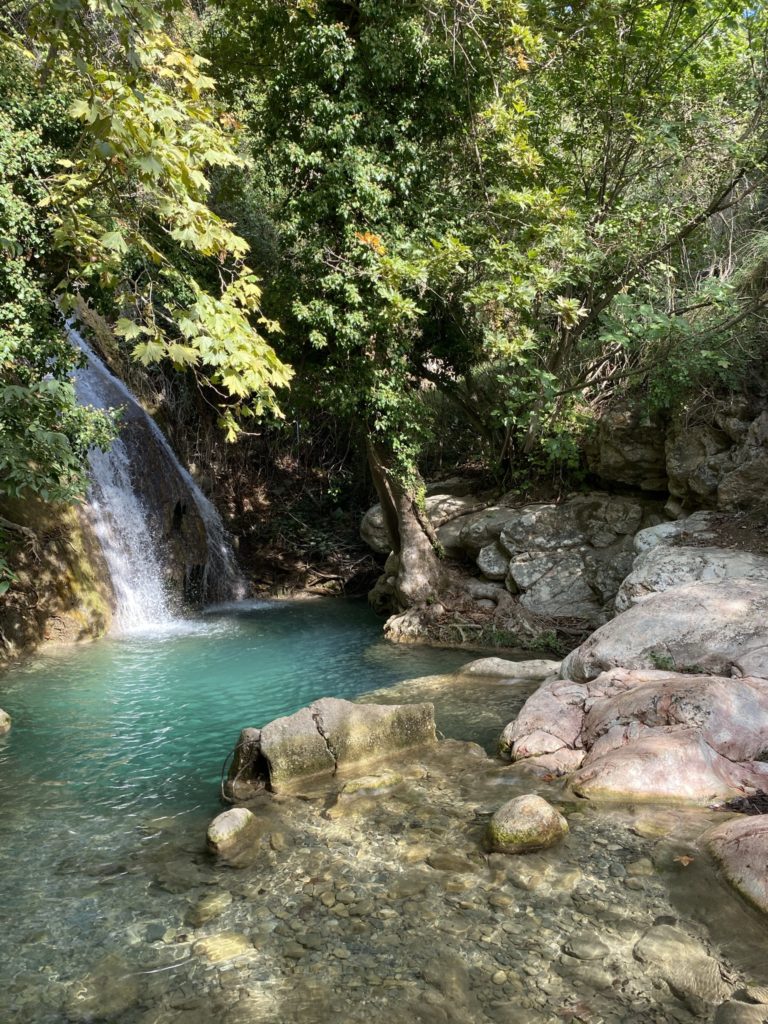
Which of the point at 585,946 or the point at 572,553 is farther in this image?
the point at 572,553

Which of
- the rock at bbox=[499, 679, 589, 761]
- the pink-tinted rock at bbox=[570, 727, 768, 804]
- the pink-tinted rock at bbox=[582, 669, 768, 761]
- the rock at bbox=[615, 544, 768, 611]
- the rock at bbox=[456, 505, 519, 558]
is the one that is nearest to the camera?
the pink-tinted rock at bbox=[570, 727, 768, 804]

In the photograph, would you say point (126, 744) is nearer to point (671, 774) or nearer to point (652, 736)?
point (652, 736)

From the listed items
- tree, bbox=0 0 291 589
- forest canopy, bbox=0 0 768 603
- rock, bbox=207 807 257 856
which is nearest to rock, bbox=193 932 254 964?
rock, bbox=207 807 257 856

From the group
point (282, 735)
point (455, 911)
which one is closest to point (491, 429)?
point (282, 735)

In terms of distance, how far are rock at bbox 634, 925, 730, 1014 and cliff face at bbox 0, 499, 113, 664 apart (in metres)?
9.23

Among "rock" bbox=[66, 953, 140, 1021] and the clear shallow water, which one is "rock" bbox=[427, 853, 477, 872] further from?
"rock" bbox=[66, 953, 140, 1021]

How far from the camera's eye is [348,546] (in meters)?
16.2

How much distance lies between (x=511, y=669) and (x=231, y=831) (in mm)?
4683

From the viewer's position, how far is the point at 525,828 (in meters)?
A: 4.38

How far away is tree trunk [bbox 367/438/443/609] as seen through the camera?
1195cm

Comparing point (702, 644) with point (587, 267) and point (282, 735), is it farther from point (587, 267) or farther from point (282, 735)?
point (587, 267)

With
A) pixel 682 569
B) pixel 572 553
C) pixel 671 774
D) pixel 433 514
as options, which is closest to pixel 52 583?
pixel 433 514

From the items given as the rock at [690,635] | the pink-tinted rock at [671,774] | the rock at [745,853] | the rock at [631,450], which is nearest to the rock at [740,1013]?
the rock at [745,853]

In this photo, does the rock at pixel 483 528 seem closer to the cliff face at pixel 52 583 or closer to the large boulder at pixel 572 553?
the large boulder at pixel 572 553
